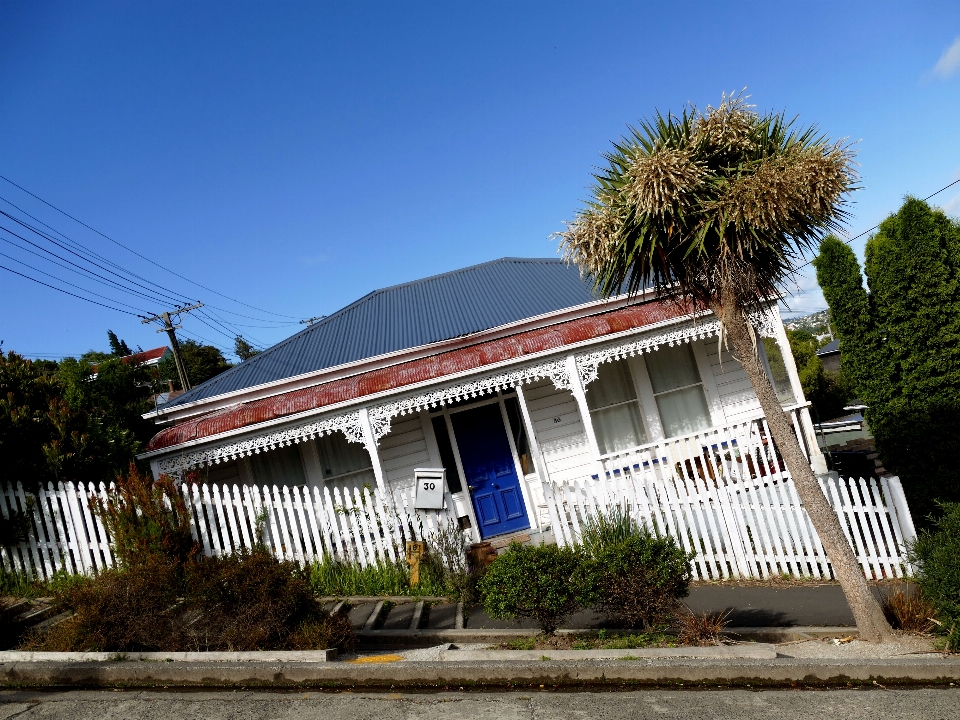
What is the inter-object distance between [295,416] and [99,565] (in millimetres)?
3497

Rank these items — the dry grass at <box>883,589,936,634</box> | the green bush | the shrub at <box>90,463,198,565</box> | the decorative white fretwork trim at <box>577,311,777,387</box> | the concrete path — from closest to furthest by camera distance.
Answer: the green bush → the dry grass at <box>883,589,936,634</box> → the concrete path → the shrub at <box>90,463,198,565</box> → the decorative white fretwork trim at <box>577,311,777,387</box>

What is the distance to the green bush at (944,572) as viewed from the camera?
19.0 ft

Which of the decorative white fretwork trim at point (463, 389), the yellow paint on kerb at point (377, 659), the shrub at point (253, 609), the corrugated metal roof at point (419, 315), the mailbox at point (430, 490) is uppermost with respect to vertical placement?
the corrugated metal roof at point (419, 315)

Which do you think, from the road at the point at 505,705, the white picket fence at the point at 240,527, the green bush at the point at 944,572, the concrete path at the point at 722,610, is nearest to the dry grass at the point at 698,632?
the road at the point at 505,705

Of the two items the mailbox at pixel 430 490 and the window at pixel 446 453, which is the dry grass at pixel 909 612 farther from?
the window at pixel 446 453

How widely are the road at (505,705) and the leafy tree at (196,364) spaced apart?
4405cm

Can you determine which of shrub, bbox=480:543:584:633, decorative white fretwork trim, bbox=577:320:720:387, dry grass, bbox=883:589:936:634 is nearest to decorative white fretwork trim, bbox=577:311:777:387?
decorative white fretwork trim, bbox=577:320:720:387

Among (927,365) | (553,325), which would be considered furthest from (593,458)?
(927,365)

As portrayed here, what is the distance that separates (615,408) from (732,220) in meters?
8.15

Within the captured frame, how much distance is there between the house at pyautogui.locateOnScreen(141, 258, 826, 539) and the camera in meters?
11.9

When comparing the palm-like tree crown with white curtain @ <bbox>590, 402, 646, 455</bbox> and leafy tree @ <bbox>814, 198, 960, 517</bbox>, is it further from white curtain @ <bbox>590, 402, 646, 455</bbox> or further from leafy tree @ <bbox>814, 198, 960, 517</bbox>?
white curtain @ <bbox>590, 402, 646, 455</bbox>

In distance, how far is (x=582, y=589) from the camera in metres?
6.31

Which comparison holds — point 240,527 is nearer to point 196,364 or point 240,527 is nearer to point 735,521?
point 735,521

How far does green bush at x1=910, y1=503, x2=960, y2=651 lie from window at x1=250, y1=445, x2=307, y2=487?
1058 cm
